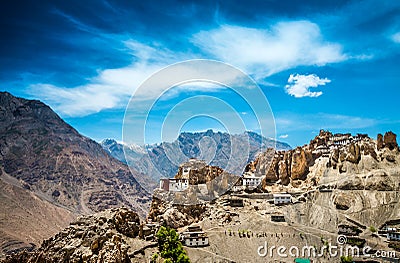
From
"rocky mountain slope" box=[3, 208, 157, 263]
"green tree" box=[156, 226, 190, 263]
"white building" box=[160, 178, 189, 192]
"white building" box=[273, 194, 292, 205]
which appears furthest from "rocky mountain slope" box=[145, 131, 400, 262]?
"rocky mountain slope" box=[3, 208, 157, 263]

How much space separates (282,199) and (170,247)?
25.9 meters

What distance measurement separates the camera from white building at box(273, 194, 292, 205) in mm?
63181

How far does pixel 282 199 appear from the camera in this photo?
208 feet

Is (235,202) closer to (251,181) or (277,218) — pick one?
(277,218)

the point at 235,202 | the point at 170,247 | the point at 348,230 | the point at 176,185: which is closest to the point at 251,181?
the point at 235,202

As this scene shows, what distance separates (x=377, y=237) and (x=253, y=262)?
19919 mm

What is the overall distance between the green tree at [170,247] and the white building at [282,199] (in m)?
22.5

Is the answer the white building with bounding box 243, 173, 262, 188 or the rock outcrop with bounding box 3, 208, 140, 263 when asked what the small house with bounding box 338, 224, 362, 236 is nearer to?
the white building with bounding box 243, 173, 262, 188

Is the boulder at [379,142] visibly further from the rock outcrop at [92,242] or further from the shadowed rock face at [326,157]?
the rock outcrop at [92,242]

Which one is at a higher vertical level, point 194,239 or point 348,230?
point 348,230

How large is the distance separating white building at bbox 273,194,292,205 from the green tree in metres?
22.5

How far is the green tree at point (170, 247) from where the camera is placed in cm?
4300

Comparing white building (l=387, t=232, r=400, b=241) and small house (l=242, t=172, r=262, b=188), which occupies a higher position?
small house (l=242, t=172, r=262, b=188)

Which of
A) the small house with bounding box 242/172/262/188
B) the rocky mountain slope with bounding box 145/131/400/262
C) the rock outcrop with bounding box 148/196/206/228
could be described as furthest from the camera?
the small house with bounding box 242/172/262/188
